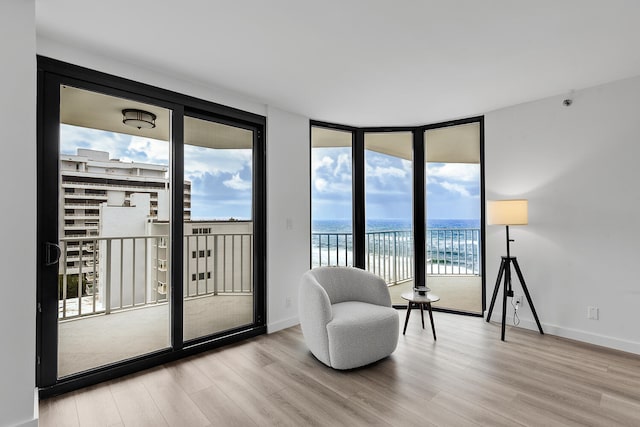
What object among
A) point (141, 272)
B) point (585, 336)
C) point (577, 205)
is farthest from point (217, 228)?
point (585, 336)

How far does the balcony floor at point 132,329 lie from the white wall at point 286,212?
0.46 m

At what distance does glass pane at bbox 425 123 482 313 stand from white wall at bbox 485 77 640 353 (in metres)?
0.38

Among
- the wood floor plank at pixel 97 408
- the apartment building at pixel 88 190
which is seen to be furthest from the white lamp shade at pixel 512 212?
the wood floor plank at pixel 97 408

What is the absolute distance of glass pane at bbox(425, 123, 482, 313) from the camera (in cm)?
428

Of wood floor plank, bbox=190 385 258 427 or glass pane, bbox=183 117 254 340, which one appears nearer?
wood floor plank, bbox=190 385 258 427

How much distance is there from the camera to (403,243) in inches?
188

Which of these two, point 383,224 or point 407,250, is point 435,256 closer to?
point 407,250

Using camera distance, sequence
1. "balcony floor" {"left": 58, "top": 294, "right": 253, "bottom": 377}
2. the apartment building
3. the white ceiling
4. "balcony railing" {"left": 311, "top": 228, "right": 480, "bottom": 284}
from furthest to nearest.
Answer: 1. "balcony railing" {"left": 311, "top": 228, "right": 480, "bottom": 284}
2. "balcony floor" {"left": 58, "top": 294, "right": 253, "bottom": 377}
3. the apartment building
4. the white ceiling

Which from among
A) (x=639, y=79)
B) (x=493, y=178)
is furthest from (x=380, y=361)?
A: (x=639, y=79)

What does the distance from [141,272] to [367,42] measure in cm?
294

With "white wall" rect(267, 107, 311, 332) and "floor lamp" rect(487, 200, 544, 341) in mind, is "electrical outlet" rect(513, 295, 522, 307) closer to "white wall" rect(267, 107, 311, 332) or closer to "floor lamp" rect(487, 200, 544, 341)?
"floor lamp" rect(487, 200, 544, 341)

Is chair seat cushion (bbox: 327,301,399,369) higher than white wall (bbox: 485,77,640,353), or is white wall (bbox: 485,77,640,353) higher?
white wall (bbox: 485,77,640,353)
